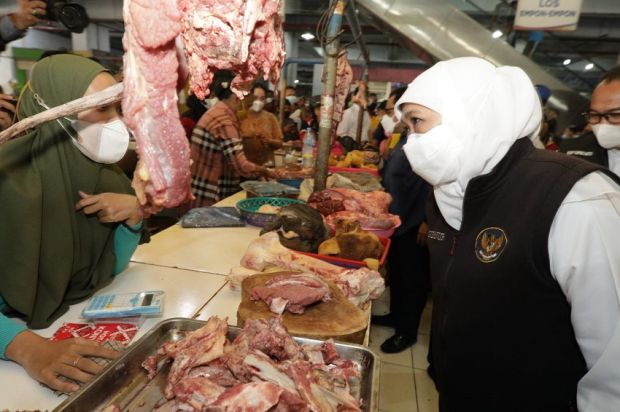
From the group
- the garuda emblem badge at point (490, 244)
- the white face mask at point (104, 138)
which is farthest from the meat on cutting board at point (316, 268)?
the white face mask at point (104, 138)

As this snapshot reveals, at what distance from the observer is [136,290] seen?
1808 mm

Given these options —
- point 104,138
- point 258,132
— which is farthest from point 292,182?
point 104,138

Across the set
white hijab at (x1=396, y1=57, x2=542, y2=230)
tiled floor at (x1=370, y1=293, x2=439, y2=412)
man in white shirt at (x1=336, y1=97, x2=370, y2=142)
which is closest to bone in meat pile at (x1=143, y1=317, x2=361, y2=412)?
white hijab at (x1=396, y1=57, x2=542, y2=230)

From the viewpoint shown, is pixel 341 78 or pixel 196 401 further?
pixel 341 78

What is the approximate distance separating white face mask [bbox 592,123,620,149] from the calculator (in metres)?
2.70

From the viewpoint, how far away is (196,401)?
95 centimetres

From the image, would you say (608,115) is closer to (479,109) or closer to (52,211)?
(479,109)

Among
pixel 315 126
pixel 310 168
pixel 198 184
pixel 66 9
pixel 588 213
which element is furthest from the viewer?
pixel 315 126

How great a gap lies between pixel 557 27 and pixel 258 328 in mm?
7162

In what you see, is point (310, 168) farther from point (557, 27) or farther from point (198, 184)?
point (557, 27)

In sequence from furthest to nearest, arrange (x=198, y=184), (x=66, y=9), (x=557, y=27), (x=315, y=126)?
(x=315, y=126) < (x=557, y=27) < (x=198, y=184) < (x=66, y=9)

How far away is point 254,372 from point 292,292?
0.48m

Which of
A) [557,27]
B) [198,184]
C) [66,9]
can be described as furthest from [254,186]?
[557,27]

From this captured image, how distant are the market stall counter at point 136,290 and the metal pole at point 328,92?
1555 millimetres
